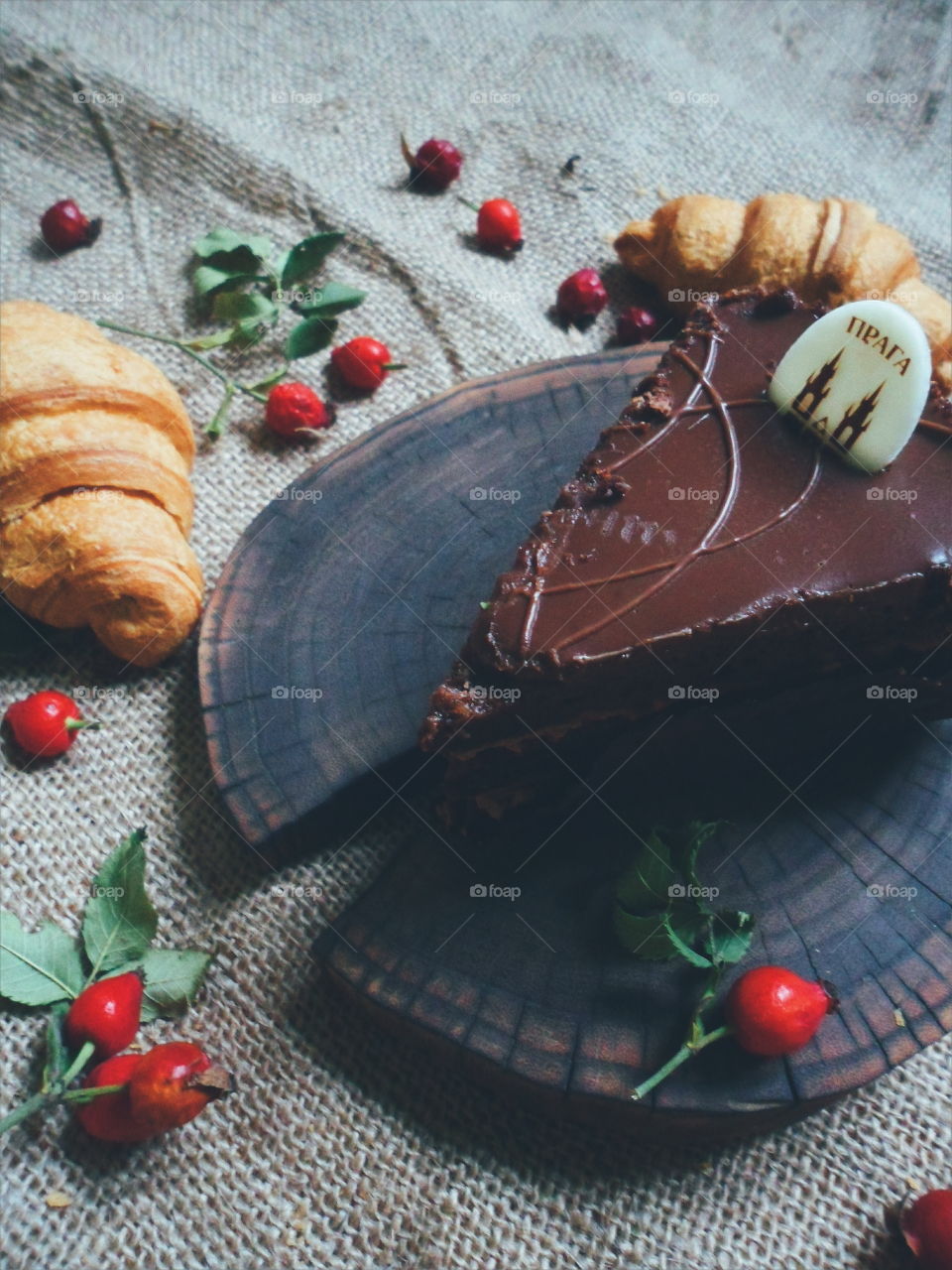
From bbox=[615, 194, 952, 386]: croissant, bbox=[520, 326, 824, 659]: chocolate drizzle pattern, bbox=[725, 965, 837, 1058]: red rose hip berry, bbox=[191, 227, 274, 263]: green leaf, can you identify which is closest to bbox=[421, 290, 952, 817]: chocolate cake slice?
bbox=[520, 326, 824, 659]: chocolate drizzle pattern

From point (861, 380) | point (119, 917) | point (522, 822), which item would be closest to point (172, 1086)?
point (119, 917)

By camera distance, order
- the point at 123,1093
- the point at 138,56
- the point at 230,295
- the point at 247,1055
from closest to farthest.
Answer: the point at 123,1093, the point at 247,1055, the point at 230,295, the point at 138,56

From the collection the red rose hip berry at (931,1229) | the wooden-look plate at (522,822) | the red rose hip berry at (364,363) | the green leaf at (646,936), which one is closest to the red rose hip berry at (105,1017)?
the wooden-look plate at (522,822)

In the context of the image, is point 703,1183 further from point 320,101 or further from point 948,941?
point 320,101

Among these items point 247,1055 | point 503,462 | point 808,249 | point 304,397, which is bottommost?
point 247,1055

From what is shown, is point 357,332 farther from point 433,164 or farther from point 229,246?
point 433,164

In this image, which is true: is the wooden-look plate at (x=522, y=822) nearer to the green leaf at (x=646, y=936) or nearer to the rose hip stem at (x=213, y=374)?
the green leaf at (x=646, y=936)

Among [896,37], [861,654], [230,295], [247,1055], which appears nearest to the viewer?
[247,1055]

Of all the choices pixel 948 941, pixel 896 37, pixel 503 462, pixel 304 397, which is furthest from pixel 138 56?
pixel 948 941
